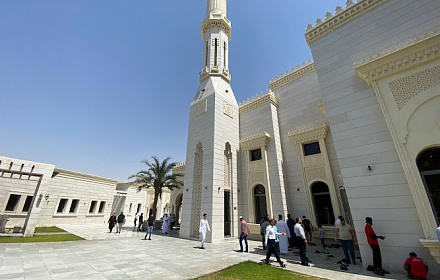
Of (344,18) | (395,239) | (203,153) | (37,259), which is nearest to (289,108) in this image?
(344,18)

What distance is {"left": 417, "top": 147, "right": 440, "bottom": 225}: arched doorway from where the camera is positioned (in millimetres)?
4984

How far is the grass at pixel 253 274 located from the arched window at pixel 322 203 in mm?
5807

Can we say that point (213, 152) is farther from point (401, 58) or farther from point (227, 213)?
point (401, 58)

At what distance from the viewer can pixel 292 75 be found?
12.8 metres

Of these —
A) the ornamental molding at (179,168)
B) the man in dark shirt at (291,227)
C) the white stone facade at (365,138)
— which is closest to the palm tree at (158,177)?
the ornamental molding at (179,168)

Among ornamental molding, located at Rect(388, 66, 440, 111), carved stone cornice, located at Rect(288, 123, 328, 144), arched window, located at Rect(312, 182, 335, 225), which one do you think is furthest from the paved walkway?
carved stone cornice, located at Rect(288, 123, 328, 144)

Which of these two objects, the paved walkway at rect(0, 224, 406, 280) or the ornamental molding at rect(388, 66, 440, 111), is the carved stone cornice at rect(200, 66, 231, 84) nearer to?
the ornamental molding at rect(388, 66, 440, 111)

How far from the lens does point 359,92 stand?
21.1ft

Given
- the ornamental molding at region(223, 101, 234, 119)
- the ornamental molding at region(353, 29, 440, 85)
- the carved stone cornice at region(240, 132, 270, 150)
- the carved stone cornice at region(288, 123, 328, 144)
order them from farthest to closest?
the ornamental molding at region(223, 101, 234, 119), the carved stone cornice at region(240, 132, 270, 150), the carved stone cornice at region(288, 123, 328, 144), the ornamental molding at region(353, 29, 440, 85)

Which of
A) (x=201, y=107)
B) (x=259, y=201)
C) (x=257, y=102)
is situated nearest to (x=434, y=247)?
(x=259, y=201)

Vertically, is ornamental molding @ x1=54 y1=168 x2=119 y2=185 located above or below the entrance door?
above

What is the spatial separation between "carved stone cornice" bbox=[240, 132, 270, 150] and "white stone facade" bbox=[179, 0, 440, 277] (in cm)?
13

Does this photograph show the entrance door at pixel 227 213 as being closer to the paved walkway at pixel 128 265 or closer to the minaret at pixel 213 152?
the minaret at pixel 213 152

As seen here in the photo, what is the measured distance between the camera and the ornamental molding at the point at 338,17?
7.12 metres
